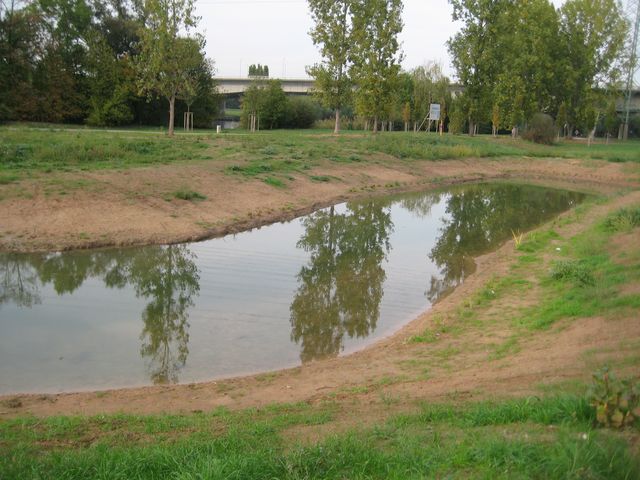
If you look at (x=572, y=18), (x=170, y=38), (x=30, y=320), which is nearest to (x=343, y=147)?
(x=170, y=38)

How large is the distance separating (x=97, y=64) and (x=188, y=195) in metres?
35.0

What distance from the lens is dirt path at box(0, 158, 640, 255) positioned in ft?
52.1

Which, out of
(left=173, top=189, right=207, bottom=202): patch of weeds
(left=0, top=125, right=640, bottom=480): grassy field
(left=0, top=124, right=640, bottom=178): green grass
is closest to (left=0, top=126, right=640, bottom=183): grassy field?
(left=0, top=124, right=640, bottom=178): green grass

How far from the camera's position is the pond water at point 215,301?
941cm

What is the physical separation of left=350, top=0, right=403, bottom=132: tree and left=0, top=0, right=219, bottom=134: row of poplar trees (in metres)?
11.1

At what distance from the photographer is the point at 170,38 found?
122 feet

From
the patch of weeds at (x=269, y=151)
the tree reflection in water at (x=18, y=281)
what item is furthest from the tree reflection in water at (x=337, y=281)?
the patch of weeds at (x=269, y=151)

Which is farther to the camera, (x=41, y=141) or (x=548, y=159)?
(x=548, y=159)

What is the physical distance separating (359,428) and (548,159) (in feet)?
141

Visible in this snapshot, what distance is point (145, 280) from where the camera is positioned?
13.5 meters

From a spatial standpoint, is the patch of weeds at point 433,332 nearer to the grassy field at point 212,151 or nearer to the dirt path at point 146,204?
the dirt path at point 146,204

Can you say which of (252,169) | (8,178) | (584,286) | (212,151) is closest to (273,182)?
(252,169)

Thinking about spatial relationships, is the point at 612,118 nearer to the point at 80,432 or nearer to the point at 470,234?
the point at 470,234

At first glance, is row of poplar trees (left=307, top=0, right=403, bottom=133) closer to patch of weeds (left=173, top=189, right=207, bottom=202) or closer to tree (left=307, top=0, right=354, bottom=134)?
tree (left=307, top=0, right=354, bottom=134)
